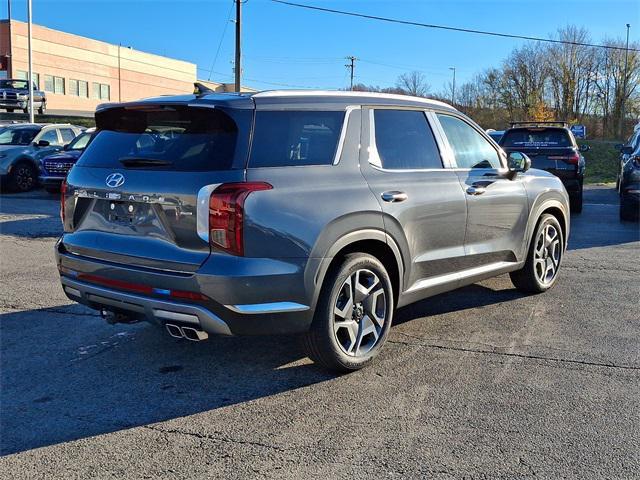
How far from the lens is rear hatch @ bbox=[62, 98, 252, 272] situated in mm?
3814

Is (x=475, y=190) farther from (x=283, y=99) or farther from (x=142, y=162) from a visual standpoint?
(x=142, y=162)

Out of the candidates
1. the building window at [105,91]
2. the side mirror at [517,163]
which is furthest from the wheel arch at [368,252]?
the building window at [105,91]

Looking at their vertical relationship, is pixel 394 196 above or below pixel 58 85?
below

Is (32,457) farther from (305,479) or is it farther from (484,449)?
(484,449)

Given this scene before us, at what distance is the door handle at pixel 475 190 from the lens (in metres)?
5.36

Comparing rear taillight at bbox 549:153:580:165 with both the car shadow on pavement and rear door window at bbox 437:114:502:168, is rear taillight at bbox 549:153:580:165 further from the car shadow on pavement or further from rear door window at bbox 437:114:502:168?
the car shadow on pavement

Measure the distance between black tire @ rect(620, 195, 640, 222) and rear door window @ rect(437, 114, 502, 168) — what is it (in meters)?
7.49

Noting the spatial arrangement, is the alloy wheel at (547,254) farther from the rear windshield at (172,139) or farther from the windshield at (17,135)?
the windshield at (17,135)

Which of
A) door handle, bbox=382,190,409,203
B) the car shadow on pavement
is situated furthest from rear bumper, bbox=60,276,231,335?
door handle, bbox=382,190,409,203

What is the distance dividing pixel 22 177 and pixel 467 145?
14.2 meters

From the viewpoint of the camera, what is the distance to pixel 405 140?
4961mm

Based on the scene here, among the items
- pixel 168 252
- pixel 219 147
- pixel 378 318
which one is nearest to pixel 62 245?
pixel 168 252

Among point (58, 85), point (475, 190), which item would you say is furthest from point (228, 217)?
point (58, 85)

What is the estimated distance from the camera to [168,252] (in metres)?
3.88
